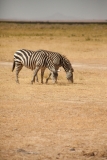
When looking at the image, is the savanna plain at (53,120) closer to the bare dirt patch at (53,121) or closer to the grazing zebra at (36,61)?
the bare dirt patch at (53,121)

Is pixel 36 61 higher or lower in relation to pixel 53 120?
higher

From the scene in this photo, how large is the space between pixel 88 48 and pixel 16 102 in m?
21.7

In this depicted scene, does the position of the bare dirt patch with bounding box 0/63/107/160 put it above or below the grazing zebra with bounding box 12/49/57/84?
below

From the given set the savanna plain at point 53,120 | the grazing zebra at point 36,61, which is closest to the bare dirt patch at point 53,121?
the savanna plain at point 53,120

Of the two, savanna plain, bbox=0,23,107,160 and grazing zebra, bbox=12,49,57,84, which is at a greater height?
grazing zebra, bbox=12,49,57,84

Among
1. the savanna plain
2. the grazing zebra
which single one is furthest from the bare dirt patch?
the grazing zebra

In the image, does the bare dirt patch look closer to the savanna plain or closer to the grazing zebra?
the savanna plain

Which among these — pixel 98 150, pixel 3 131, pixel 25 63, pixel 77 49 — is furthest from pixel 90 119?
pixel 77 49

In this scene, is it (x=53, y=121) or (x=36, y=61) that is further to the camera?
(x=36, y=61)

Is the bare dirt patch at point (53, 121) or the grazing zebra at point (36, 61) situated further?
the grazing zebra at point (36, 61)

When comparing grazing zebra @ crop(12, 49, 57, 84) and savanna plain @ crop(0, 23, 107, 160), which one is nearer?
savanna plain @ crop(0, 23, 107, 160)

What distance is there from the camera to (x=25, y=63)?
657 inches

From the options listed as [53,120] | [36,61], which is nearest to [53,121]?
[53,120]

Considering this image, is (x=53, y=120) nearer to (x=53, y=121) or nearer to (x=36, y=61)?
(x=53, y=121)
